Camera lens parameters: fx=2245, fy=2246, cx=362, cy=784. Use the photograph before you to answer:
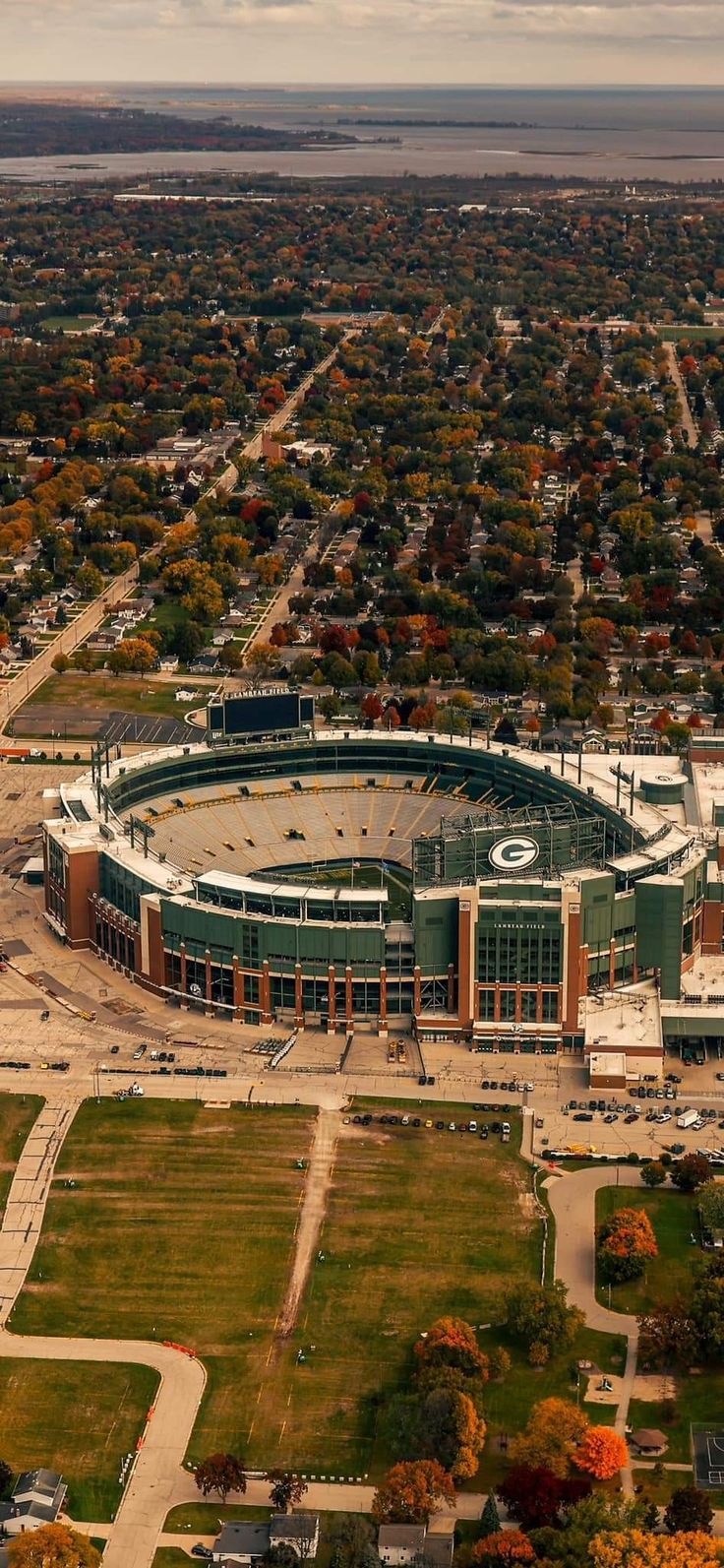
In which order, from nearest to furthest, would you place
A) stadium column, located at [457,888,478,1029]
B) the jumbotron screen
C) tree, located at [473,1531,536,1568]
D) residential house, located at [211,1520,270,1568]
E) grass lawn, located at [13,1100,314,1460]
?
1. tree, located at [473,1531,536,1568]
2. residential house, located at [211,1520,270,1568]
3. grass lawn, located at [13,1100,314,1460]
4. stadium column, located at [457,888,478,1029]
5. the jumbotron screen

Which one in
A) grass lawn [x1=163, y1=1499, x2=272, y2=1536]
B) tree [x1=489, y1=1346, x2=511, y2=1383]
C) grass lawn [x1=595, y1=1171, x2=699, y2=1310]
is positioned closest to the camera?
grass lawn [x1=163, y1=1499, x2=272, y2=1536]

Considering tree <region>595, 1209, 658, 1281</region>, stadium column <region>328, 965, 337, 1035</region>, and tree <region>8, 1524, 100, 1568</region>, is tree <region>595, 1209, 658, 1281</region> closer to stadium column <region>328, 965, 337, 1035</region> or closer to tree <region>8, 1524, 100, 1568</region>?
stadium column <region>328, 965, 337, 1035</region>

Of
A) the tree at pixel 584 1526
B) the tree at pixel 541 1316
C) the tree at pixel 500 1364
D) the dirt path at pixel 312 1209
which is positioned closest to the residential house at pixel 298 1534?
the tree at pixel 584 1526

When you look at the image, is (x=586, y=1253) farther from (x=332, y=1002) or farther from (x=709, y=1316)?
(x=332, y=1002)

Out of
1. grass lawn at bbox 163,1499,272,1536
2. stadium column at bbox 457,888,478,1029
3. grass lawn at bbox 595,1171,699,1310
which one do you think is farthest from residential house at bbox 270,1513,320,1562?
stadium column at bbox 457,888,478,1029

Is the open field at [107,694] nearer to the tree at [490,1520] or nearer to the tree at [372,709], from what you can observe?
the tree at [372,709]

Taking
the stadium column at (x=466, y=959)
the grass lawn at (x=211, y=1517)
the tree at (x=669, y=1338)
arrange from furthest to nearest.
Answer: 1. the stadium column at (x=466, y=959)
2. the tree at (x=669, y=1338)
3. the grass lawn at (x=211, y=1517)

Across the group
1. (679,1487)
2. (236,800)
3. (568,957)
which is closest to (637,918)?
(568,957)

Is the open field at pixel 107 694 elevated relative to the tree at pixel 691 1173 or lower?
lower
